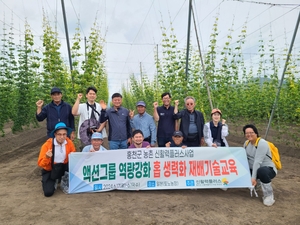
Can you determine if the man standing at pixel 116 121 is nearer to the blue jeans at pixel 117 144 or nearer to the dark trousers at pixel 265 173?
the blue jeans at pixel 117 144

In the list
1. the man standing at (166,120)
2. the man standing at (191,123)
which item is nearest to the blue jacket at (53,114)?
the man standing at (166,120)

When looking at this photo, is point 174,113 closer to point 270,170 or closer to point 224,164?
point 224,164

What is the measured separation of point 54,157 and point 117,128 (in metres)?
1.29

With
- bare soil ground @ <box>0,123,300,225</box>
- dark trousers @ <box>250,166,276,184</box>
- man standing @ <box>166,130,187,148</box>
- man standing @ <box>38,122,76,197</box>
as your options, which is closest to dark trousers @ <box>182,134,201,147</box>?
man standing @ <box>166,130,187,148</box>

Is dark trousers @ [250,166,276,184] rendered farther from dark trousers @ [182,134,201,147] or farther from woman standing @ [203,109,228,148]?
dark trousers @ [182,134,201,147]

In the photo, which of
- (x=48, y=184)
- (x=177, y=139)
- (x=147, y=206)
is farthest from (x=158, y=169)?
(x=48, y=184)

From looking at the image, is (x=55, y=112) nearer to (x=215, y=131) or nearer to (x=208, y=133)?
(x=208, y=133)

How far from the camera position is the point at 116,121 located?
17.1 feet

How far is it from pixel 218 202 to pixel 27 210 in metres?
3.08

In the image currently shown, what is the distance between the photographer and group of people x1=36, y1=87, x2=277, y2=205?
483cm

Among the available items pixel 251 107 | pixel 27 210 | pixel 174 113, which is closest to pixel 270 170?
pixel 174 113

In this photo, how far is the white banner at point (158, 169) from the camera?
4.82 metres

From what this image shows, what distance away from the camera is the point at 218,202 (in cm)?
438

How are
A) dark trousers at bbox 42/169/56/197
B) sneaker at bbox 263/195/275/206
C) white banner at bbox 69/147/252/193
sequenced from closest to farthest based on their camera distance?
1. sneaker at bbox 263/195/275/206
2. dark trousers at bbox 42/169/56/197
3. white banner at bbox 69/147/252/193
